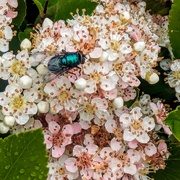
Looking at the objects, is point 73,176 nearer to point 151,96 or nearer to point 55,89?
point 55,89

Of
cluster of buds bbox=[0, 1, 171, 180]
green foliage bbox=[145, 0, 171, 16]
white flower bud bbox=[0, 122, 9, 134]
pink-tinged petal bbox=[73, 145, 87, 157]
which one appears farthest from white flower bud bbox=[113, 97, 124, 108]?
green foliage bbox=[145, 0, 171, 16]

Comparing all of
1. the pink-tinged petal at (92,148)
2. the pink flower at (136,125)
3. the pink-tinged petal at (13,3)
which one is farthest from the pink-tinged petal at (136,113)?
the pink-tinged petal at (13,3)

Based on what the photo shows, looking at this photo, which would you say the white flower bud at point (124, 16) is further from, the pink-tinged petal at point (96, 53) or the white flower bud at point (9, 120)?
the white flower bud at point (9, 120)

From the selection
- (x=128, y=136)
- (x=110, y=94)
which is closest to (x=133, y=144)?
(x=128, y=136)

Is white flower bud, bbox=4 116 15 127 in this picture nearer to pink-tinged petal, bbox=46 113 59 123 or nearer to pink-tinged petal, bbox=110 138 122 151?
pink-tinged petal, bbox=46 113 59 123

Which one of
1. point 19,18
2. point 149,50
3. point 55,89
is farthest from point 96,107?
point 19,18
